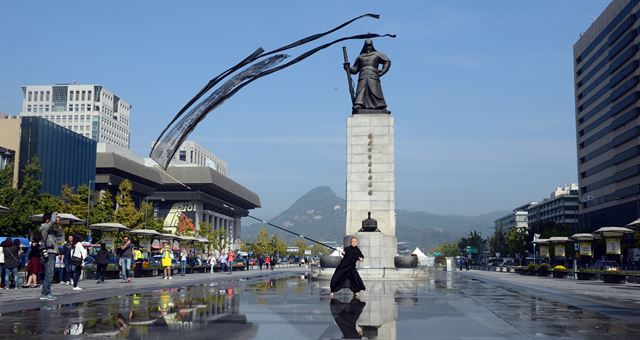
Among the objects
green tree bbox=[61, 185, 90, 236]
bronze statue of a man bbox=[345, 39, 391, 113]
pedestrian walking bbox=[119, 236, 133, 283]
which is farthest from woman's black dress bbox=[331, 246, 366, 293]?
green tree bbox=[61, 185, 90, 236]

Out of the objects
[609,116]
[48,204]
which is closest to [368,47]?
[48,204]

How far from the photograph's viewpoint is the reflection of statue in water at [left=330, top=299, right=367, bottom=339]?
10462 mm

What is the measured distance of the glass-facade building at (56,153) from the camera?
266 feet

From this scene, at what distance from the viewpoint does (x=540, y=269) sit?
53.8 meters

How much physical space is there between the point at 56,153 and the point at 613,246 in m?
72.0

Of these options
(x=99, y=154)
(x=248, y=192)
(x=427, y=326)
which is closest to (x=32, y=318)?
(x=427, y=326)

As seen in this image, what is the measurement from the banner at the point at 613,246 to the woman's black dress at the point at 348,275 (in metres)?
Answer: 27.1

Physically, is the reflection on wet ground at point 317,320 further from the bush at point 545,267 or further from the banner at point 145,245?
the bush at point 545,267

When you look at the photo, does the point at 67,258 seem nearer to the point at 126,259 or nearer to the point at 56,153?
the point at 126,259

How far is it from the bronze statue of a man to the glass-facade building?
2190 inches

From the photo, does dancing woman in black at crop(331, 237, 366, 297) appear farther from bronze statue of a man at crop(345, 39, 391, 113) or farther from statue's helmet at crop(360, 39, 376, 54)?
statue's helmet at crop(360, 39, 376, 54)

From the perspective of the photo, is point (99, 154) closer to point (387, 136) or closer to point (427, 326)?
point (387, 136)

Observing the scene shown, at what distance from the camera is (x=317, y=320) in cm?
1239

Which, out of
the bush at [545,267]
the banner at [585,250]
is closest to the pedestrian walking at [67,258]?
the banner at [585,250]
